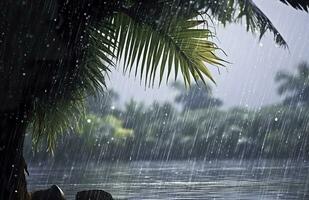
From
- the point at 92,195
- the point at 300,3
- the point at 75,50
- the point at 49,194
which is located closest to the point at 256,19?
the point at 300,3

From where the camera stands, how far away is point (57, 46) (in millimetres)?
4461

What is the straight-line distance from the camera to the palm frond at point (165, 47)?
5062 millimetres

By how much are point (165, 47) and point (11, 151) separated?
5.35ft

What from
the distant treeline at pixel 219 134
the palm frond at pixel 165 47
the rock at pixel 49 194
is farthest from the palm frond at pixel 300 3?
the distant treeline at pixel 219 134

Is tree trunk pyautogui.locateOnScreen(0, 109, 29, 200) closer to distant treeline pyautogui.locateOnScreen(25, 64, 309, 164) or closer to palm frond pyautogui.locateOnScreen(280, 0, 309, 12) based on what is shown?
palm frond pyautogui.locateOnScreen(280, 0, 309, 12)

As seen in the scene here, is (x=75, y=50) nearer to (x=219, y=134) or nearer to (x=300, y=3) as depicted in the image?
(x=300, y=3)

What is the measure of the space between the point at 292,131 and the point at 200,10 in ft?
317

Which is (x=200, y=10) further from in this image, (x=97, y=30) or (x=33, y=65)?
(x=33, y=65)

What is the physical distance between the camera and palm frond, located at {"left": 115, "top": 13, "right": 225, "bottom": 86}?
506cm

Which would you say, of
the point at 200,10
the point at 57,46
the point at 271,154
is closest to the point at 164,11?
the point at 200,10

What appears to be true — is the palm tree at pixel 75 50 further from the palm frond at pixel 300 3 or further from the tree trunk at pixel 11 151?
the palm frond at pixel 300 3

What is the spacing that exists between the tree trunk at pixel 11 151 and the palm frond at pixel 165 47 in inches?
46.3

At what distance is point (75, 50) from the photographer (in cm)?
463

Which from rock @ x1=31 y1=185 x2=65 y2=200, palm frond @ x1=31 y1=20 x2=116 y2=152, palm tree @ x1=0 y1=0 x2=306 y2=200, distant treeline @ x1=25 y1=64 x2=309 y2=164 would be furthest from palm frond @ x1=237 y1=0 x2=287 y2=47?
distant treeline @ x1=25 y1=64 x2=309 y2=164
